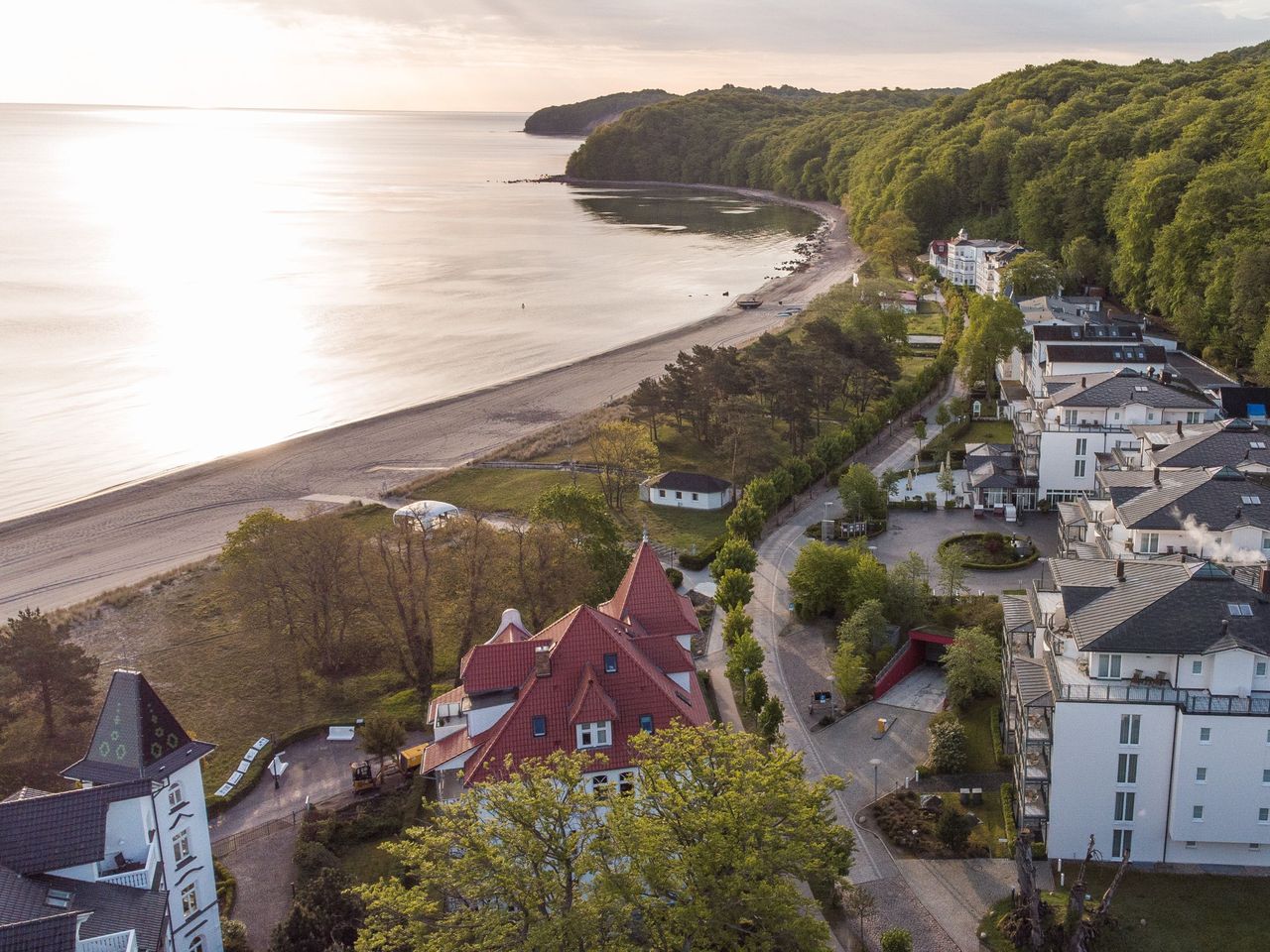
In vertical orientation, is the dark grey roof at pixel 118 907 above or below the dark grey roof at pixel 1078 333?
below

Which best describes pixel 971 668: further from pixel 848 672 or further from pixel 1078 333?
pixel 1078 333

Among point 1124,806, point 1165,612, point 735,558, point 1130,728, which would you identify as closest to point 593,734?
point 1130,728

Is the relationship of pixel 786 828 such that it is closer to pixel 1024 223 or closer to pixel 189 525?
pixel 189 525

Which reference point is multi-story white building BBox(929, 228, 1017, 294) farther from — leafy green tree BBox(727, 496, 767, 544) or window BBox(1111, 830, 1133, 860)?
window BBox(1111, 830, 1133, 860)

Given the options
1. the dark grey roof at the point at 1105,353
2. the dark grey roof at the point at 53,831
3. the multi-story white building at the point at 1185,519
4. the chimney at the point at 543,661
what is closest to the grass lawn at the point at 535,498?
the multi-story white building at the point at 1185,519

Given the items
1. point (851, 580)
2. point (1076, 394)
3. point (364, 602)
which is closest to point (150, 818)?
point (364, 602)

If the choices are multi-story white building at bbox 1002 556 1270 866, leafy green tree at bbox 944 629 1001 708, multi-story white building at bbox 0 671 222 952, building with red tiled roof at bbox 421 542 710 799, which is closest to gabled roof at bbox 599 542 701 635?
building with red tiled roof at bbox 421 542 710 799

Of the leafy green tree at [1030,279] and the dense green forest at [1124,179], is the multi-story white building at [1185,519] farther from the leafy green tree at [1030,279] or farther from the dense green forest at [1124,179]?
the leafy green tree at [1030,279]

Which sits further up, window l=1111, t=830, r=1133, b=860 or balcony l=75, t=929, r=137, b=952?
balcony l=75, t=929, r=137, b=952
